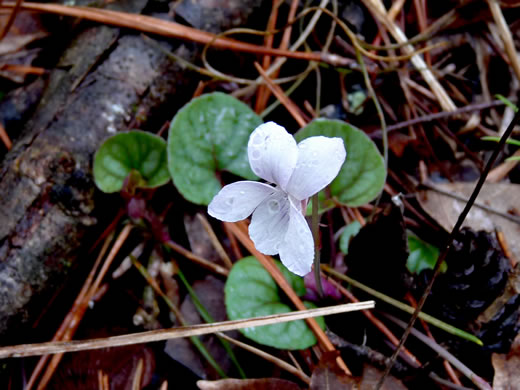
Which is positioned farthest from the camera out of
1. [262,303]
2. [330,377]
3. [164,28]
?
[164,28]

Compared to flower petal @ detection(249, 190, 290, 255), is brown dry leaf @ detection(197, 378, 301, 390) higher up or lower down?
lower down

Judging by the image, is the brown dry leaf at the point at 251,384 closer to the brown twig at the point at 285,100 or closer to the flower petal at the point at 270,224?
the flower petal at the point at 270,224

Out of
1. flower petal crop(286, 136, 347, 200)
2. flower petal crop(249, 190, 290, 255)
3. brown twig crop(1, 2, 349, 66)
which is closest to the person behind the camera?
flower petal crop(286, 136, 347, 200)

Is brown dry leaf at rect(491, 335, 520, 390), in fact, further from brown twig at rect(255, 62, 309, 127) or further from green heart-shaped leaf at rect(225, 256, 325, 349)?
brown twig at rect(255, 62, 309, 127)

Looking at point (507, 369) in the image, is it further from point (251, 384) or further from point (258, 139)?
point (258, 139)

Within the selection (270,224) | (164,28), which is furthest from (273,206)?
(164,28)

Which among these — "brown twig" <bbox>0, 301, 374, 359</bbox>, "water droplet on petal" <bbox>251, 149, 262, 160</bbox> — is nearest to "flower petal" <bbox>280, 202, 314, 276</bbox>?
"water droplet on petal" <bbox>251, 149, 262, 160</bbox>
